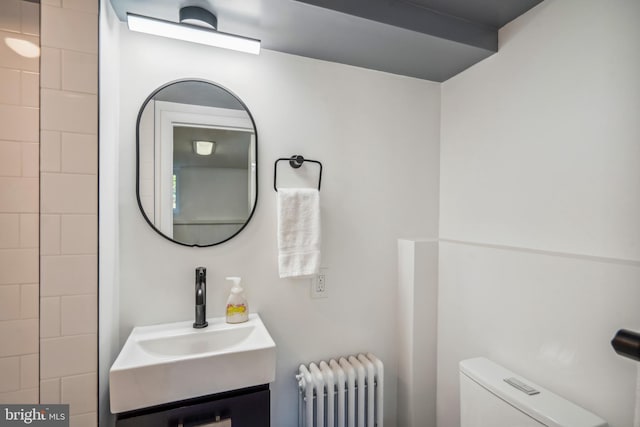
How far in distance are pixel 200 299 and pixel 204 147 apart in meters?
0.69

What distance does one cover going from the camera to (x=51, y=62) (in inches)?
37.1

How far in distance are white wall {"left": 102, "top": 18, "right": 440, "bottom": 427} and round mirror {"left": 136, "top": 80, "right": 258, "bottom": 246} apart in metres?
0.04

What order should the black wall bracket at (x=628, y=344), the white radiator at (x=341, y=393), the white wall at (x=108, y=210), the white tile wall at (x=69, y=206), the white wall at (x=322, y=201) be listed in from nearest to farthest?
1. the black wall bracket at (x=628, y=344)
2. the white tile wall at (x=69, y=206)
3. the white wall at (x=108, y=210)
4. the white wall at (x=322, y=201)
5. the white radiator at (x=341, y=393)

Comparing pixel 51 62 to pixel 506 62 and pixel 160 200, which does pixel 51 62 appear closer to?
pixel 160 200

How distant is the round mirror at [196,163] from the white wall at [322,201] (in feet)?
0.15

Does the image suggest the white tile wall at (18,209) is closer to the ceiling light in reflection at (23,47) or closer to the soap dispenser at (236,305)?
the ceiling light in reflection at (23,47)

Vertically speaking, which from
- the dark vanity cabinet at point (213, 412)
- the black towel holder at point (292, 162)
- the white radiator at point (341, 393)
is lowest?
the white radiator at point (341, 393)

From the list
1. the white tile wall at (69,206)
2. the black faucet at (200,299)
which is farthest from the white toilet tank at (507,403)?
the white tile wall at (69,206)

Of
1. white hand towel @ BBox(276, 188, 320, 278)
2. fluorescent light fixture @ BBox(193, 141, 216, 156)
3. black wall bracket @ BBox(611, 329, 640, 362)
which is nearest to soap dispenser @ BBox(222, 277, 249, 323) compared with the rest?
white hand towel @ BBox(276, 188, 320, 278)

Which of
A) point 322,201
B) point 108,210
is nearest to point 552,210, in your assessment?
point 322,201

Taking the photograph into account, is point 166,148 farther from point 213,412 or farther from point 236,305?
point 213,412

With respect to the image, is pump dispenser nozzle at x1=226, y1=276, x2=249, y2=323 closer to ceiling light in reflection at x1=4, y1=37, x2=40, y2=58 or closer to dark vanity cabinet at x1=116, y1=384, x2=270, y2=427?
dark vanity cabinet at x1=116, y1=384, x2=270, y2=427

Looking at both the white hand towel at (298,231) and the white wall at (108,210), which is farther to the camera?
the white hand towel at (298,231)

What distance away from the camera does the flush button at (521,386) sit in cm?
111
